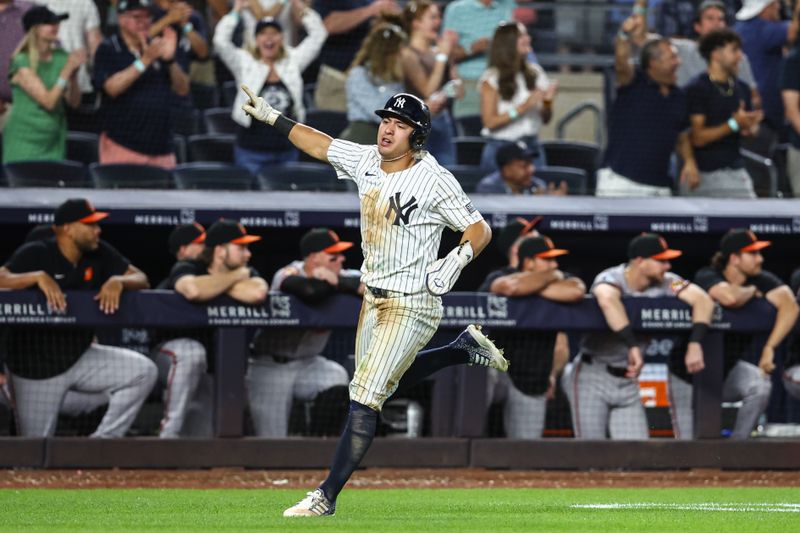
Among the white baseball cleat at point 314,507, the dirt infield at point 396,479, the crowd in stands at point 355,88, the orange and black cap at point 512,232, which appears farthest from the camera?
the crowd in stands at point 355,88

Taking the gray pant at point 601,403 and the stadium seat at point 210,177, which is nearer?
the gray pant at point 601,403

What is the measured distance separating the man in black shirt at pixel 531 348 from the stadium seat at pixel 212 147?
8.40 ft

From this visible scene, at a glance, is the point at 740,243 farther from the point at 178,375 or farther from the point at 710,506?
the point at 178,375

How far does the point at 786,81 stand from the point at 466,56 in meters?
2.46

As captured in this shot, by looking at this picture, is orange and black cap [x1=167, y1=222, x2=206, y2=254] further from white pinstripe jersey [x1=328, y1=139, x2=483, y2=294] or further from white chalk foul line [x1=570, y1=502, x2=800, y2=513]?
white chalk foul line [x1=570, y1=502, x2=800, y2=513]

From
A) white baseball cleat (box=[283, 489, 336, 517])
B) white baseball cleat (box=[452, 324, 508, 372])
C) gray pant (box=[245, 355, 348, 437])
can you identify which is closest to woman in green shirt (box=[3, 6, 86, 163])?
gray pant (box=[245, 355, 348, 437])

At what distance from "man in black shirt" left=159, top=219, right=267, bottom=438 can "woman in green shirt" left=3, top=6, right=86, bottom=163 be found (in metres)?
1.95

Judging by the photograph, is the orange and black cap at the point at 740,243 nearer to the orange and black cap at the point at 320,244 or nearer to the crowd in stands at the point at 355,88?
the crowd in stands at the point at 355,88

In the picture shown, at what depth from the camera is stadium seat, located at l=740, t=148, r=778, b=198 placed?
10.9 m

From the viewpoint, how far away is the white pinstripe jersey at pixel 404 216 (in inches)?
225

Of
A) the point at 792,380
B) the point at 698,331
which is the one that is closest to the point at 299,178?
the point at 698,331

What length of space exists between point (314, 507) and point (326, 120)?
5.35m

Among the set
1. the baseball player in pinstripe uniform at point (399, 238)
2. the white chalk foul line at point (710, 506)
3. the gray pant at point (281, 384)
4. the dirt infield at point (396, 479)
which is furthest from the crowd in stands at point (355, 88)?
the baseball player in pinstripe uniform at point (399, 238)

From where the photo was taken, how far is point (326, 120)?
10.4m
